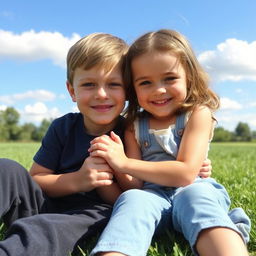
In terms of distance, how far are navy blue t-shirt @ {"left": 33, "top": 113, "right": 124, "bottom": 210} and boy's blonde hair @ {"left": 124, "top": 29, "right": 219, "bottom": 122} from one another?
417mm

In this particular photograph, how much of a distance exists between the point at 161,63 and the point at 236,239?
1362 mm

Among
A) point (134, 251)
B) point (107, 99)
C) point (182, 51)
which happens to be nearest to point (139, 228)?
point (134, 251)

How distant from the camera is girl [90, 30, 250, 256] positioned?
6.87 feet

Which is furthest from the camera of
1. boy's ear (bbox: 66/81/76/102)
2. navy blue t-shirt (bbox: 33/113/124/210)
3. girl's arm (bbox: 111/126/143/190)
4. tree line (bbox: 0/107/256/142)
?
tree line (bbox: 0/107/256/142)

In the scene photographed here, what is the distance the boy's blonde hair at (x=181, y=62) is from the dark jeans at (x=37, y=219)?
0.90 m

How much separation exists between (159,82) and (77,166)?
91 centimetres

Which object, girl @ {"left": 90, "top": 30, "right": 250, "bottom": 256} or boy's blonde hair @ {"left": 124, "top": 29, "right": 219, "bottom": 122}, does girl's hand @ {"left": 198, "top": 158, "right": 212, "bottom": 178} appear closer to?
girl @ {"left": 90, "top": 30, "right": 250, "bottom": 256}

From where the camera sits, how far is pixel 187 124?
2.86m

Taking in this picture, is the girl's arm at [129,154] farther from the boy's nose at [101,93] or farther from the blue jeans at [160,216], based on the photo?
the boy's nose at [101,93]

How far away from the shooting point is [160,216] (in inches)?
95.3

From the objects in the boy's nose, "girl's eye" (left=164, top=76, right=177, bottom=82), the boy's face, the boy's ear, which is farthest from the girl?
the boy's ear

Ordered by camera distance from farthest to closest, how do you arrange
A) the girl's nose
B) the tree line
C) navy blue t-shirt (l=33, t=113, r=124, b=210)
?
the tree line, navy blue t-shirt (l=33, t=113, r=124, b=210), the girl's nose

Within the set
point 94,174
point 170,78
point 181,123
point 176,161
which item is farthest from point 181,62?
point 94,174

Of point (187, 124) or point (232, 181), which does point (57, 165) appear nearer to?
point (187, 124)
